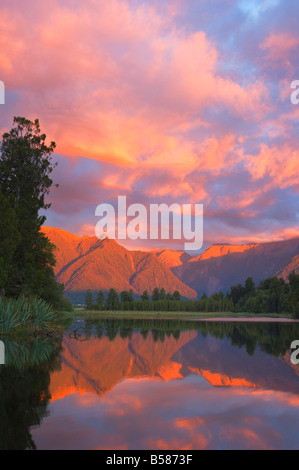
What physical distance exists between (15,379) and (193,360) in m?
10.8

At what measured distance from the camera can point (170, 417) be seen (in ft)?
36.8

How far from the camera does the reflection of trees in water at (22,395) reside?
923 centimetres

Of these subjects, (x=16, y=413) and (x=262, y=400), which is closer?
(x=16, y=413)

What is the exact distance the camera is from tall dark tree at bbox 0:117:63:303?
43469 mm

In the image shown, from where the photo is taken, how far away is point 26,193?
151 ft

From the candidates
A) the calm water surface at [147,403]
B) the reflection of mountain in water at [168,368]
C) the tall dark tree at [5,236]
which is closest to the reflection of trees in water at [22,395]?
the calm water surface at [147,403]

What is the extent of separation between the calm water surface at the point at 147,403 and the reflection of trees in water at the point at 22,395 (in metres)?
0.03

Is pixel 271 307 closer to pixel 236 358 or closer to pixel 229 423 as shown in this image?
pixel 236 358

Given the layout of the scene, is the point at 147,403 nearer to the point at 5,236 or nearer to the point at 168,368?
the point at 168,368

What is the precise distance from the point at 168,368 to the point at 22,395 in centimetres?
889

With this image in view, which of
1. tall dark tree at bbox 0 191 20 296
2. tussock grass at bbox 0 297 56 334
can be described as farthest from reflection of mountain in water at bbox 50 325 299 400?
tall dark tree at bbox 0 191 20 296

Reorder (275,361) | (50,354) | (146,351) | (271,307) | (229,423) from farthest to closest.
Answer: (271,307) < (146,351) < (50,354) < (275,361) < (229,423)

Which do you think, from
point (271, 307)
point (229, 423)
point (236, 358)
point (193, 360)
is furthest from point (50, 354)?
point (271, 307)

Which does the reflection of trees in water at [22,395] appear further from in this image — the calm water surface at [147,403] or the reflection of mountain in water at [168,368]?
the reflection of mountain in water at [168,368]
